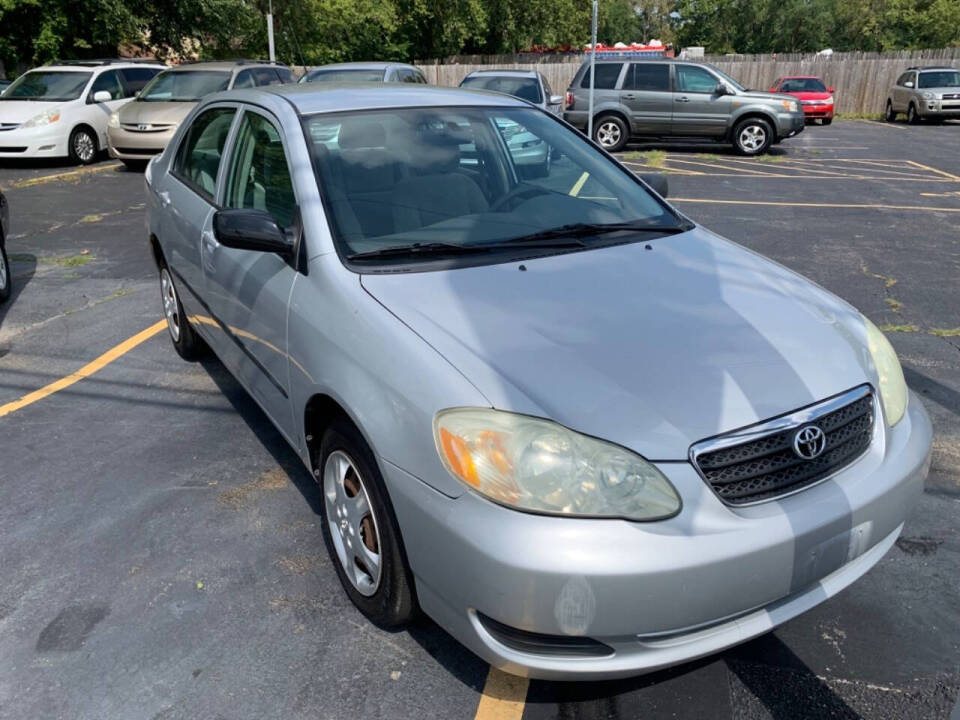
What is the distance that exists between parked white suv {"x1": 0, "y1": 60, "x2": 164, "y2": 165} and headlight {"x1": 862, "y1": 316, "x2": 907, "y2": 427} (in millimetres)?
14487

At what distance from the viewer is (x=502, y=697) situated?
250 cm

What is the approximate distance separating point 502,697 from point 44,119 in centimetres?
1456

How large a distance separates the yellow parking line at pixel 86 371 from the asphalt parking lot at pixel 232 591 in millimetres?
22

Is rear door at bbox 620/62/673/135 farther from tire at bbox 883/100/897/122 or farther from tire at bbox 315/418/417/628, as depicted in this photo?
tire at bbox 315/418/417/628

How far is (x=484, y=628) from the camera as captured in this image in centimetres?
220

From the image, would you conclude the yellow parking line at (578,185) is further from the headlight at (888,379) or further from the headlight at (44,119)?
the headlight at (44,119)

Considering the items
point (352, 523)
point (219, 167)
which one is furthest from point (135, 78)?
point (352, 523)

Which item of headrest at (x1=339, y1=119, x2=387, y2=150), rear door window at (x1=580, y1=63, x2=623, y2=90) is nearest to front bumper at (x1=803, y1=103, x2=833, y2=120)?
rear door window at (x1=580, y1=63, x2=623, y2=90)

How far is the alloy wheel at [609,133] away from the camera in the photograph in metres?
16.9

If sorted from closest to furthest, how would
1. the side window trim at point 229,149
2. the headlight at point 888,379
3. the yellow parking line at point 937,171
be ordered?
the headlight at point 888,379
the side window trim at point 229,149
the yellow parking line at point 937,171

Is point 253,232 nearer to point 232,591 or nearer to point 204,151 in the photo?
point 232,591

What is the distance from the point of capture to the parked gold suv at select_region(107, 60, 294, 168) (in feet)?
43.0

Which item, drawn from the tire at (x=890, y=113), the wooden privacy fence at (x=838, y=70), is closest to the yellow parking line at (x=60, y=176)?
the wooden privacy fence at (x=838, y=70)

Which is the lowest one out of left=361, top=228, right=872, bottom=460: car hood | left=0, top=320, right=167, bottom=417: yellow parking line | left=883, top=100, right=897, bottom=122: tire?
left=883, top=100, right=897, bottom=122: tire
